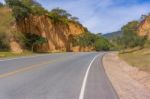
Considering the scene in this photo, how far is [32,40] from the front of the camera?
71.2 m

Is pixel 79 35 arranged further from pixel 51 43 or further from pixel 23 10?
pixel 23 10

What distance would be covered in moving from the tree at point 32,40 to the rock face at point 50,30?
1463mm

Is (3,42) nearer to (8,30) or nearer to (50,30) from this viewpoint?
(8,30)

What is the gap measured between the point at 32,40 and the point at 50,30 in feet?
51.8

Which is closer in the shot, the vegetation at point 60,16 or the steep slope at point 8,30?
the steep slope at point 8,30

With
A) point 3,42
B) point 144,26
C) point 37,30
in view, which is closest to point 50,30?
point 37,30

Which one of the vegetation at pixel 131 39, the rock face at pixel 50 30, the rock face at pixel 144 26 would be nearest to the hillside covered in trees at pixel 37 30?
the rock face at pixel 50 30

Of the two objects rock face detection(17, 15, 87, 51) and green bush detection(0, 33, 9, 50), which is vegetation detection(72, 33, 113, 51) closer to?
rock face detection(17, 15, 87, 51)

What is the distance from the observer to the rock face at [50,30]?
7492cm

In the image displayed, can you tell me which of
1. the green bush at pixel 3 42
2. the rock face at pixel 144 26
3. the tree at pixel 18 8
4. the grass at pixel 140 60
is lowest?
the grass at pixel 140 60

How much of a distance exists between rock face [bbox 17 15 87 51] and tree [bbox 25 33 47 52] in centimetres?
146

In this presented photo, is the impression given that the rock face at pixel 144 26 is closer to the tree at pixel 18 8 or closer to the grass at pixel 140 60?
the tree at pixel 18 8

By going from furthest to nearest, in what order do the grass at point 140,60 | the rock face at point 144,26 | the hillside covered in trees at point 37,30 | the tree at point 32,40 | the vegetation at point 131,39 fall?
1. the rock face at point 144,26
2. the vegetation at point 131,39
3. the tree at point 32,40
4. the hillside covered in trees at point 37,30
5. the grass at point 140,60

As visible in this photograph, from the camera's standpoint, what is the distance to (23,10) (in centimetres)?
6731
